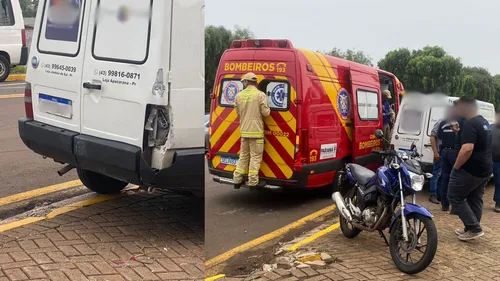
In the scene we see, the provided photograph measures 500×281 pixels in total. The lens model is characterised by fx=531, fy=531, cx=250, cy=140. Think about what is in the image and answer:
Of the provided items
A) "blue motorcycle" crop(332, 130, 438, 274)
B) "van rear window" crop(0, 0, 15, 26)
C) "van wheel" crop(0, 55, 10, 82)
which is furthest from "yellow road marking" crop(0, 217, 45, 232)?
"van wheel" crop(0, 55, 10, 82)

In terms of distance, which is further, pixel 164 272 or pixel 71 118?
pixel 71 118

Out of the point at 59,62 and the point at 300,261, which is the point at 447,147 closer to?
the point at 300,261

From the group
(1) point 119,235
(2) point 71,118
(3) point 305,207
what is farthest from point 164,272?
(2) point 71,118

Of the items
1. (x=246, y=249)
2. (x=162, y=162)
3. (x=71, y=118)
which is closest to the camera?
(x=246, y=249)

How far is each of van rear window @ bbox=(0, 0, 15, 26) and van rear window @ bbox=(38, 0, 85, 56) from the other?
27.6ft

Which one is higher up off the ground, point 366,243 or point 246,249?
point 246,249

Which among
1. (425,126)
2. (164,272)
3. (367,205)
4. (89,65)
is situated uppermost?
(89,65)

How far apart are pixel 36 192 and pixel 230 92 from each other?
3.43 metres

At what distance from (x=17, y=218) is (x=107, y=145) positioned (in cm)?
136

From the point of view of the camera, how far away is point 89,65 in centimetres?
341

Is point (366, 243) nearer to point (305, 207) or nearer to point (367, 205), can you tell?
point (367, 205)

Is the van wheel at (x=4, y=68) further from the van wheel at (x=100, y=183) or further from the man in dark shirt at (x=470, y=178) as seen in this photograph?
the man in dark shirt at (x=470, y=178)

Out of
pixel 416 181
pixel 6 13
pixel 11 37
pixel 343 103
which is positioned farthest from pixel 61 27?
pixel 11 37

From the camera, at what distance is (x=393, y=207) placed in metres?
3.60
